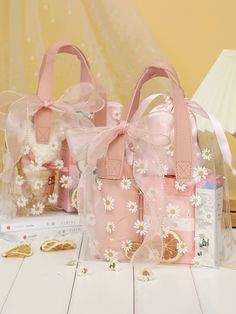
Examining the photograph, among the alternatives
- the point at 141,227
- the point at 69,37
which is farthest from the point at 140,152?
the point at 69,37

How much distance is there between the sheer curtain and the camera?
1.19 metres

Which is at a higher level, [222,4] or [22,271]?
[222,4]

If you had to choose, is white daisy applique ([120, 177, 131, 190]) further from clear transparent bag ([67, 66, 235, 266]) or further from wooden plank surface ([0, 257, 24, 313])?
wooden plank surface ([0, 257, 24, 313])

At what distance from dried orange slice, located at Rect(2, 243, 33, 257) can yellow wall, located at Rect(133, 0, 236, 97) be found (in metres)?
0.68

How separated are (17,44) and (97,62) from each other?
0.20 meters

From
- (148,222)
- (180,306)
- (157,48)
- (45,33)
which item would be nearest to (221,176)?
(148,222)

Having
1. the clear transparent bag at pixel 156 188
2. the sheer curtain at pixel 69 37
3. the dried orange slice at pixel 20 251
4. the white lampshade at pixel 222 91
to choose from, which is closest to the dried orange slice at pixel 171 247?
the clear transparent bag at pixel 156 188

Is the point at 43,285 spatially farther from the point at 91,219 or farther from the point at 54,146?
the point at 54,146

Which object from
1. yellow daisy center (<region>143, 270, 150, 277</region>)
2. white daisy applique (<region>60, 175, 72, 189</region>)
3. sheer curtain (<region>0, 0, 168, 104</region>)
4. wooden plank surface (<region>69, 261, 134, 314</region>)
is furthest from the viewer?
sheer curtain (<region>0, 0, 168, 104</region>)

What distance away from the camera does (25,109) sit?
933 millimetres

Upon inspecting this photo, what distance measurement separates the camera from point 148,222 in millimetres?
816

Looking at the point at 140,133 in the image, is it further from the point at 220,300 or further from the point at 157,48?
the point at 157,48

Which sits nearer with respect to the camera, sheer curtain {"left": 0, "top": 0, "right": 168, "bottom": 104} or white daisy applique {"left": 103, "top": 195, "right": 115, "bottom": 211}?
white daisy applique {"left": 103, "top": 195, "right": 115, "bottom": 211}

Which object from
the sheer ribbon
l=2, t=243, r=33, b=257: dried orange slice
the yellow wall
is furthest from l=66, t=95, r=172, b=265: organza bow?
Result: the yellow wall
